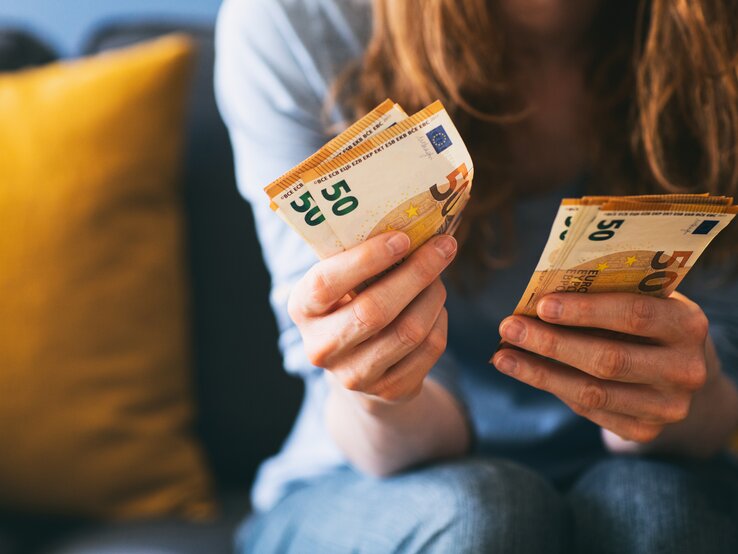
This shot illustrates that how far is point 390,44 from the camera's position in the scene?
91cm

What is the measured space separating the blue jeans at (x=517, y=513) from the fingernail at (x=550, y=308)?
22 centimetres

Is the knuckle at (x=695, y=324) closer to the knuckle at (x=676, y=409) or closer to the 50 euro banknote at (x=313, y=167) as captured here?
the knuckle at (x=676, y=409)

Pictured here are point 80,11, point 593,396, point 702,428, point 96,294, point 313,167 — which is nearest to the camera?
point 313,167

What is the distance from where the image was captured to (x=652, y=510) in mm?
796

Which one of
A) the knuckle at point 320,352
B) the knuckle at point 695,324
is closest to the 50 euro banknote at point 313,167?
the knuckle at point 320,352

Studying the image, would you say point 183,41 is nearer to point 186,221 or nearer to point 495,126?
point 186,221

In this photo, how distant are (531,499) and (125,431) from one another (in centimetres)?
59

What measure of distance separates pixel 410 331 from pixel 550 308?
120 millimetres

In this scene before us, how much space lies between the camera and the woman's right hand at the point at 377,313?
0.65 meters

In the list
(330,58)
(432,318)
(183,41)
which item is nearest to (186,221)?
(183,41)

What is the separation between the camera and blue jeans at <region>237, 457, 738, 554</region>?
0.77m

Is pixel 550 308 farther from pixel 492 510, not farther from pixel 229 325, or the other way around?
pixel 229 325

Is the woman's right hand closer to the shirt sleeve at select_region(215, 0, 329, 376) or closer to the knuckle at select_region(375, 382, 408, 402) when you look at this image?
the knuckle at select_region(375, 382, 408, 402)

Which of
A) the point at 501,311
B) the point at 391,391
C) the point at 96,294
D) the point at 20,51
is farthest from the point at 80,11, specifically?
the point at 391,391
